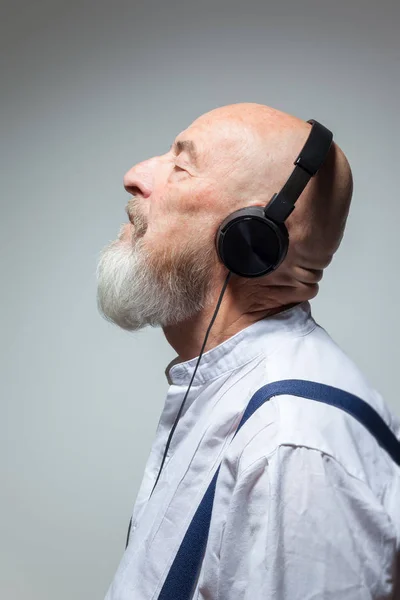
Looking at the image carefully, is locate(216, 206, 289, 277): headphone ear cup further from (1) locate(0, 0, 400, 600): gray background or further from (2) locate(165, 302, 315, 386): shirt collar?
(1) locate(0, 0, 400, 600): gray background

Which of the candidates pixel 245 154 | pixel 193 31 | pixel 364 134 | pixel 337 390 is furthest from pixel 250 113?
pixel 193 31

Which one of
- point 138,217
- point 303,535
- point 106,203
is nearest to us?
point 303,535

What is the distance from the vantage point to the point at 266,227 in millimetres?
1002

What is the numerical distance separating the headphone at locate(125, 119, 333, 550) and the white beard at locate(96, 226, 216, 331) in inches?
2.1

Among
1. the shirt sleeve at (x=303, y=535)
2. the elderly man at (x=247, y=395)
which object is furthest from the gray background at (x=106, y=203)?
the shirt sleeve at (x=303, y=535)

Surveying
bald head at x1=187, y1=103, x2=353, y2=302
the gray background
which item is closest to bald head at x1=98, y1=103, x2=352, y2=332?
bald head at x1=187, y1=103, x2=353, y2=302

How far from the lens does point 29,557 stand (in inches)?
86.0

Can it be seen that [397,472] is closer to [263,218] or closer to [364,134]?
[263,218]

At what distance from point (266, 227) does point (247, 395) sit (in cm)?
22

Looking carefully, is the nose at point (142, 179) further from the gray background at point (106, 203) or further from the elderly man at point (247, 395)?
the gray background at point (106, 203)

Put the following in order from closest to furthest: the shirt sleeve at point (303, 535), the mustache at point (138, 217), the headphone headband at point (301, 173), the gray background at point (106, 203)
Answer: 1. the shirt sleeve at point (303, 535)
2. the headphone headband at point (301, 173)
3. the mustache at point (138, 217)
4. the gray background at point (106, 203)

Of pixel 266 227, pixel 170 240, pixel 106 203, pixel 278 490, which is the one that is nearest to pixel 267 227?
pixel 266 227

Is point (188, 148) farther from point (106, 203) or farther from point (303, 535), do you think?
point (106, 203)

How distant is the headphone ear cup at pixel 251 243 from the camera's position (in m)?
1.00
